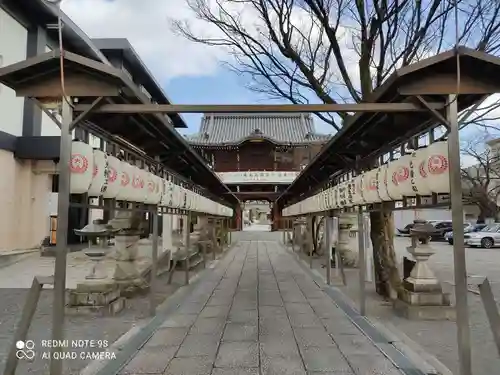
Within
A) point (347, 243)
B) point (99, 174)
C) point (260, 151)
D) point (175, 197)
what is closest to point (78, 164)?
point (99, 174)

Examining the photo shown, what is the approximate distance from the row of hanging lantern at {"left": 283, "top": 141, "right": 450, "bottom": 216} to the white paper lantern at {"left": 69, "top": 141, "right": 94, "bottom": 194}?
3.22 m

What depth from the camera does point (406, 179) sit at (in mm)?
4359

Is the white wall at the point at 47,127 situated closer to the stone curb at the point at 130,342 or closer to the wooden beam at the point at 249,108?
the stone curb at the point at 130,342

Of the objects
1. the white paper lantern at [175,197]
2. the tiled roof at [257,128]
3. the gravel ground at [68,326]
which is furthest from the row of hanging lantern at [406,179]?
the tiled roof at [257,128]

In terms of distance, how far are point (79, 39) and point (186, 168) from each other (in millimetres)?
8311

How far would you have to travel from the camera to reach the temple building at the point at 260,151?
30.7m

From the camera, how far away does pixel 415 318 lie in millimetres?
5816

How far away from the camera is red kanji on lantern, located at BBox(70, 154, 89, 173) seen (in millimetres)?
3848

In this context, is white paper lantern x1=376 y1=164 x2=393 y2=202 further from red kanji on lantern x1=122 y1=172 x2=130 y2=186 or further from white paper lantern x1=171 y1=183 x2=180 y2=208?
white paper lantern x1=171 y1=183 x2=180 y2=208

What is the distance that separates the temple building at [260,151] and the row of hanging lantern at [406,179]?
76.2ft

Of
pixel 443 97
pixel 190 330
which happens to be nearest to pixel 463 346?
pixel 443 97

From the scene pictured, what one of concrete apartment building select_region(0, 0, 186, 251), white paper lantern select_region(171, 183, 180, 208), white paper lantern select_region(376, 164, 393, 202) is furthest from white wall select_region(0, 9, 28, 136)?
white paper lantern select_region(376, 164, 393, 202)

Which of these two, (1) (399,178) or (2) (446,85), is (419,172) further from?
(2) (446,85)

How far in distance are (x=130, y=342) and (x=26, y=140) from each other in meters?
11.0
